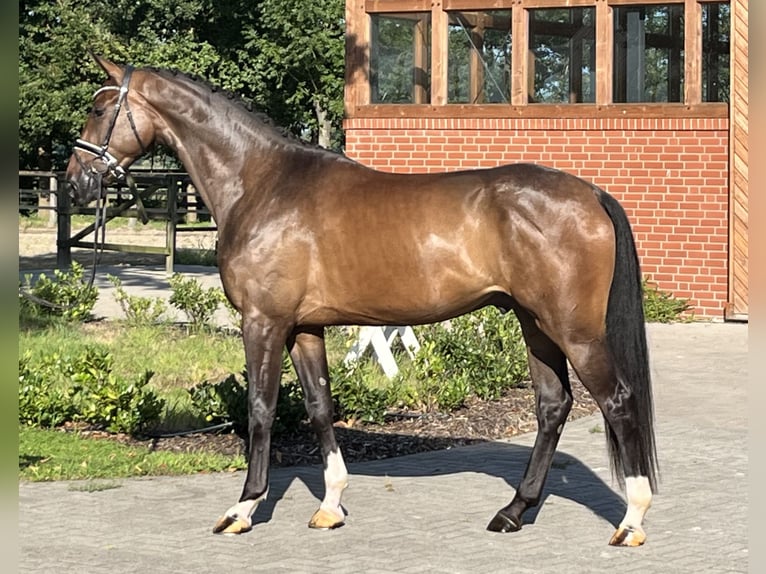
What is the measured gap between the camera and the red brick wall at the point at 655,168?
16.2 metres

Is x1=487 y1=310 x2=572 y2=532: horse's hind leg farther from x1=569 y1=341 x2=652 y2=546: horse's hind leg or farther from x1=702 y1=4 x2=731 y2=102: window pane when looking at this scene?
x1=702 y1=4 x2=731 y2=102: window pane

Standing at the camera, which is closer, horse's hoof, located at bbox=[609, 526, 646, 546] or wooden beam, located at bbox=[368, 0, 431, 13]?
horse's hoof, located at bbox=[609, 526, 646, 546]

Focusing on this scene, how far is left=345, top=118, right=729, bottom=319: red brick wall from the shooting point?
16203 millimetres

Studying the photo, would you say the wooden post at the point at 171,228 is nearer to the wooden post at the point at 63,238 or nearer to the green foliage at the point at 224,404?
the wooden post at the point at 63,238

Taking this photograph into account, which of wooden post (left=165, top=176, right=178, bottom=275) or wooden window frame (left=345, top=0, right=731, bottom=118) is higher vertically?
wooden window frame (left=345, top=0, right=731, bottom=118)

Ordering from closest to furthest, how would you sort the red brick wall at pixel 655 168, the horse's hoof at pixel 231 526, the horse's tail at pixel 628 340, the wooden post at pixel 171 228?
1. the horse's tail at pixel 628 340
2. the horse's hoof at pixel 231 526
3. the red brick wall at pixel 655 168
4. the wooden post at pixel 171 228

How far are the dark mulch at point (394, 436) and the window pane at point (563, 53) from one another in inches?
293

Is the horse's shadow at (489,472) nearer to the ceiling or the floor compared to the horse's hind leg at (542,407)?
nearer to the floor

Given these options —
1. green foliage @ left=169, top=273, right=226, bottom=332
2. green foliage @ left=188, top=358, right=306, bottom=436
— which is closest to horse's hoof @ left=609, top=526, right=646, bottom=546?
green foliage @ left=188, top=358, right=306, bottom=436

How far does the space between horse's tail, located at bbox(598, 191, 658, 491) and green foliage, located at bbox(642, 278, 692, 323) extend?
9.69 meters

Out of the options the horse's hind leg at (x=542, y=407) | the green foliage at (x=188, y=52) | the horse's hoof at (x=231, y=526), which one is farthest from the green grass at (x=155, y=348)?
the green foliage at (x=188, y=52)

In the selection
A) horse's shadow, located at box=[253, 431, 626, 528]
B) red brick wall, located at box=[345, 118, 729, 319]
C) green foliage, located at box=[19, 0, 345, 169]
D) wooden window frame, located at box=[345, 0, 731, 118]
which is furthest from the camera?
green foliage, located at box=[19, 0, 345, 169]

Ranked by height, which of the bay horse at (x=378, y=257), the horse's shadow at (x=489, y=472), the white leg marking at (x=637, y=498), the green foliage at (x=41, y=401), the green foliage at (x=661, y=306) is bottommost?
the green foliage at (x=661, y=306)

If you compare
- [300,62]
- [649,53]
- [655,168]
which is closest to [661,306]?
[655,168]
